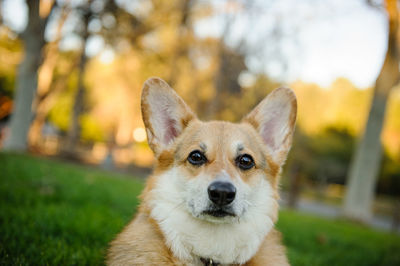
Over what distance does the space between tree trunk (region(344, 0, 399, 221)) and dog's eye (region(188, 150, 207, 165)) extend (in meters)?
9.67

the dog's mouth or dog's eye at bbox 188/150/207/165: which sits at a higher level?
dog's eye at bbox 188/150/207/165

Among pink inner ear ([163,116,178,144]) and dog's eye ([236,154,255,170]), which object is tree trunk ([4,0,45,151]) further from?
dog's eye ([236,154,255,170])

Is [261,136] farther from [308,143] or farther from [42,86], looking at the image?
[308,143]

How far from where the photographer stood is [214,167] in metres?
2.62

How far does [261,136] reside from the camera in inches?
130

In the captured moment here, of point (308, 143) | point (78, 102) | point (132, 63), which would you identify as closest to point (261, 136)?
point (78, 102)

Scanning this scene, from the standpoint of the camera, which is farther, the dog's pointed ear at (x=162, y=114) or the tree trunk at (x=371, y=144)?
the tree trunk at (x=371, y=144)

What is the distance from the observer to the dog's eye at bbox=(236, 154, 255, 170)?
2832mm

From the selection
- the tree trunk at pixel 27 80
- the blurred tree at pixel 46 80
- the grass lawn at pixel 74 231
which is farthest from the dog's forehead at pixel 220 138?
the blurred tree at pixel 46 80

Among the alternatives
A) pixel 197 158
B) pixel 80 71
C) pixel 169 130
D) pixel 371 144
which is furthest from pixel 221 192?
pixel 80 71

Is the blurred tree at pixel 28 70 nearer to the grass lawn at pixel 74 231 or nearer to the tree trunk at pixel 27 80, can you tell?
the tree trunk at pixel 27 80

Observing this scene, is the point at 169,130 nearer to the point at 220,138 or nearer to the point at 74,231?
the point at 220,138

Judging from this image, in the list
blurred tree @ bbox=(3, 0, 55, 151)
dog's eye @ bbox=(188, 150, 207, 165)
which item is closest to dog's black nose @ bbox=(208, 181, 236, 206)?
dog's eye @ bbox=(188, 150, 207, 165)

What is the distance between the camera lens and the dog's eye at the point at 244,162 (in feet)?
9.29
